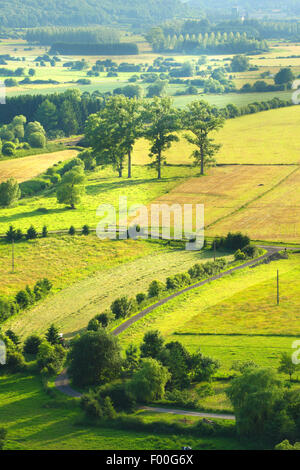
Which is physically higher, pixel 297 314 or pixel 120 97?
pixel 120 97

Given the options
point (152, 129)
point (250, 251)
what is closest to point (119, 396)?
point (250, 251)

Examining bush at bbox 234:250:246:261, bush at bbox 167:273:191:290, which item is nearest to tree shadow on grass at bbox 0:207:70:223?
bush at bbox 234:250:246:261

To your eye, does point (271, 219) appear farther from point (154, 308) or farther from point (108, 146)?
point (108, 146)

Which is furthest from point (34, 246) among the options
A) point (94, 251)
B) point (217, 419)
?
point (217, 419)

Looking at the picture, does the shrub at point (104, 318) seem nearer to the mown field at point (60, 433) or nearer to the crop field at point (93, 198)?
the mown field at point (60, 433)

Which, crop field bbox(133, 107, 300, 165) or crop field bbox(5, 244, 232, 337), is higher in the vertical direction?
crop field bbox(133, 107, 300, 165)

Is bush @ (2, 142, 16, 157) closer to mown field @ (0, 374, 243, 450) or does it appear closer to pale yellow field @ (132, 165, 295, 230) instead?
pale yellow field @ (132, 165, 295, 230)

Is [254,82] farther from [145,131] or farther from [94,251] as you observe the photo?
[94,251]
